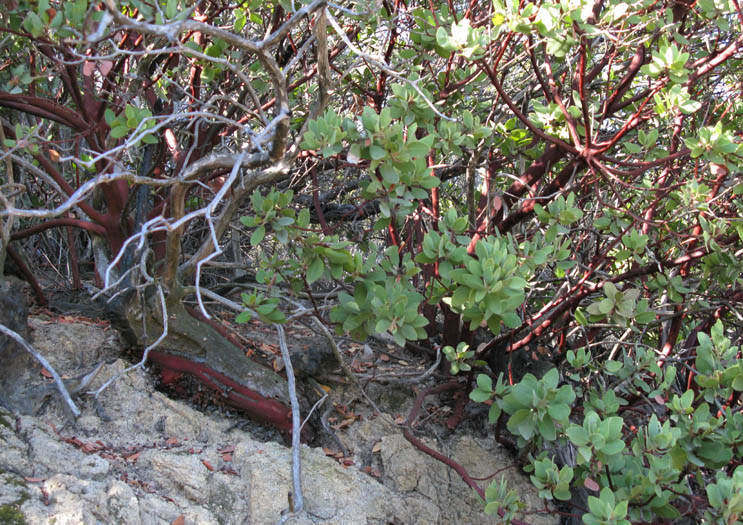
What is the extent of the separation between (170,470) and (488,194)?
1857 millimetres

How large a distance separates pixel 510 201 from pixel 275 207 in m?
1.58

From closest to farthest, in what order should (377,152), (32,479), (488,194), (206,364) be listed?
(32,479) → (377,152) → (206,364) → (488,194)

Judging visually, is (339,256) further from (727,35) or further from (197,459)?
(727,35)

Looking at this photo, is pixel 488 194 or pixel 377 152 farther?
pixel 488 194

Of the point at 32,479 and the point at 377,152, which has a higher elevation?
the point at 377,152

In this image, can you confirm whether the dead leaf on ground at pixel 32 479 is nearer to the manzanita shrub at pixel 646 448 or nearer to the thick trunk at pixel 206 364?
the thick trunk at pixel 206 364

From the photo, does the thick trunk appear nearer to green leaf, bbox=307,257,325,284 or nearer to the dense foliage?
the dense foliage

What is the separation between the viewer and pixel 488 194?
10.1 feet

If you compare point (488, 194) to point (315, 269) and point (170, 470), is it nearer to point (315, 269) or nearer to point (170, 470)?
point (315, 269)

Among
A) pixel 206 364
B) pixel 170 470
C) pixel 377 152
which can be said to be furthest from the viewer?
pixel 206 364

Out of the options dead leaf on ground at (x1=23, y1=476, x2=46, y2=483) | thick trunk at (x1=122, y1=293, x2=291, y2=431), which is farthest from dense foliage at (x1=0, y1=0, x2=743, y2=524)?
dead leaf on ground at (x1=23, y1=476, x2=46, y2=483)

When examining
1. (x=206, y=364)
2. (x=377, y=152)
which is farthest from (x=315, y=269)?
(x=206, y=364)

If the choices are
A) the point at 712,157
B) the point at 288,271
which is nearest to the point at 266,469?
the point at 288,271

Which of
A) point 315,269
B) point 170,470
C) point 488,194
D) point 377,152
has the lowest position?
point 170,470
